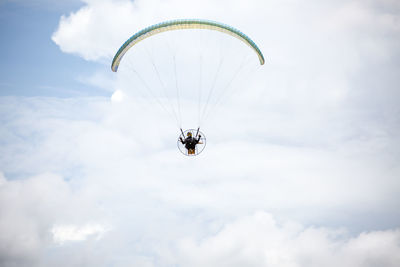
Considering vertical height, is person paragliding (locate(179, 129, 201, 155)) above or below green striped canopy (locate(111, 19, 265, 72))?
below

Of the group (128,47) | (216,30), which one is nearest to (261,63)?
(216,30)

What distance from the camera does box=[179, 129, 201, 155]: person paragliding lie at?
25.8 m

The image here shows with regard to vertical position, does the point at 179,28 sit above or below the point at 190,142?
above

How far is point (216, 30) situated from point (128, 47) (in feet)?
25.2

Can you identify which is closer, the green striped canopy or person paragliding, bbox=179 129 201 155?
the green striped canopy

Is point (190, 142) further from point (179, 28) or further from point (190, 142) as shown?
point (179, 28)

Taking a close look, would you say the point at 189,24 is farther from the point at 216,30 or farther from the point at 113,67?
the point at 113,67

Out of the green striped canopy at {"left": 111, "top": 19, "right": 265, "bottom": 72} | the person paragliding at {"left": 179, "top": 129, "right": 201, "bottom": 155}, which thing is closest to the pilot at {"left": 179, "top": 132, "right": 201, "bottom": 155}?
the person paragliding at {"left": 179, "top": 129, "right": 201, "bottom": 155}

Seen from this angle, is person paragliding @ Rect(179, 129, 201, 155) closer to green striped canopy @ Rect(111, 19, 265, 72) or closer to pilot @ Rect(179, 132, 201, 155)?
pilot @ Rect(179, 132, 201, 155)

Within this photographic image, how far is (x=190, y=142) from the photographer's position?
2580 cm

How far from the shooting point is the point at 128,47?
2500 cm

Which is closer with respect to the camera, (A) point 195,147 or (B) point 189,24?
(B) point 189,24

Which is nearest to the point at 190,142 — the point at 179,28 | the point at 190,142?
the point at 190,142

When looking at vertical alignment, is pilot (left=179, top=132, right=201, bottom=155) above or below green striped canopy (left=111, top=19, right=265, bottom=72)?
below
